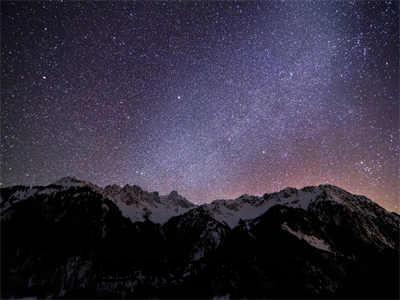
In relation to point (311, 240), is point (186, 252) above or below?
below

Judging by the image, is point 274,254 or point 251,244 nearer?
point 274,254

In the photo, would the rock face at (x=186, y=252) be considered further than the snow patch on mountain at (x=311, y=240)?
No

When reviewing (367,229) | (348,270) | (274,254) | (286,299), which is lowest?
(286,299)

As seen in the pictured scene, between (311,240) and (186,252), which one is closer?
(311,240)

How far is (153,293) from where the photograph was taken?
142125 millimetres

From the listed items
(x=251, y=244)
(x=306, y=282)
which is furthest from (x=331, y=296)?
(x=251, y=244)

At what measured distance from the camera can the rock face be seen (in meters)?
133

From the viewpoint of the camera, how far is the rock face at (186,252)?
133 m

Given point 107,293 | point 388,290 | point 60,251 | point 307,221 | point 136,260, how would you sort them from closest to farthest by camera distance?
point 388,290, point 107,293, point 60,251, point 136,260, point 307,221

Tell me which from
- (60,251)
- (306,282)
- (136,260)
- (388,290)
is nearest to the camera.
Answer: (388,290)

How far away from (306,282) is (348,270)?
25.2m

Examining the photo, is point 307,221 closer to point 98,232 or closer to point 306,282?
point 306,282

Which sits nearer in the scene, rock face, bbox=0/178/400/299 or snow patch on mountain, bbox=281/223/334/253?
rock face, bbox=0/178/400/299

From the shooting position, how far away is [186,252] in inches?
7057
